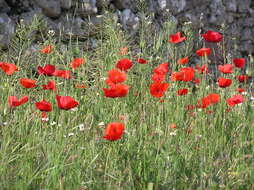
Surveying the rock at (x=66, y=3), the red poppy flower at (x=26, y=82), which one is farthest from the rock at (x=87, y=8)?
the red poppy flower at (x=26, y=82)

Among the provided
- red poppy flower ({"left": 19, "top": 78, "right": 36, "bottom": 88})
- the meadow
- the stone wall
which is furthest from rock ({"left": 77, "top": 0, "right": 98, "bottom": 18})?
red poppy flower ({"left": 19, "top": 78, "right": 36, "bottom": 88})

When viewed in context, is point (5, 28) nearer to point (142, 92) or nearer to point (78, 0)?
point (78, 0)

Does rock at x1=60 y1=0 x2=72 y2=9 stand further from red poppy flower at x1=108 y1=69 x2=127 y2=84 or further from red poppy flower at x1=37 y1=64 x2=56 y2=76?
red poppy flower at x1=108 y1=69 x2=127 y2=84

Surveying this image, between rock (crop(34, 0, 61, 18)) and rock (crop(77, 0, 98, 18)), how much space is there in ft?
0.73

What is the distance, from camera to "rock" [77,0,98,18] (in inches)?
174

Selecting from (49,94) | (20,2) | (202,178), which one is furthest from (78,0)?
(202,178)

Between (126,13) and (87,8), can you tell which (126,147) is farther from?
(126,13)

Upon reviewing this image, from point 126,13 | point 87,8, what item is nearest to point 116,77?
point 87,8

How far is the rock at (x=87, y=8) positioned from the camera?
442cm

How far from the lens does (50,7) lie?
13.9 feet

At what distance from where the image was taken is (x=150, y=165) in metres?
1.95

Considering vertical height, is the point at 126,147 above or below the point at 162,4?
below

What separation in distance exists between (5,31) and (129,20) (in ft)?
4.27

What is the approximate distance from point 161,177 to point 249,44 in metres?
4.62
